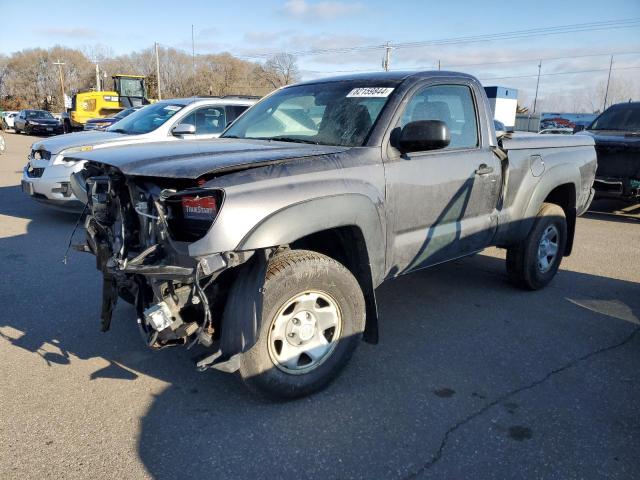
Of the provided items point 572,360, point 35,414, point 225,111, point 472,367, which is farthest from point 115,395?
point 225,111

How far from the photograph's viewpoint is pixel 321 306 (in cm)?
Answer: 316

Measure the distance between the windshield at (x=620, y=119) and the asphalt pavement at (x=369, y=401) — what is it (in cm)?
664

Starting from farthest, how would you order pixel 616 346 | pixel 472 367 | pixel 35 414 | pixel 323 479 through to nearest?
1. pixel 616 346
2. pixel 472 367
3. pixel 35 414
4. pixel 323 479

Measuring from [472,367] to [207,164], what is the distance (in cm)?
228

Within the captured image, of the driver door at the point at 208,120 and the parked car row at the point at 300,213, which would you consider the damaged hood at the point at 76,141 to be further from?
the parked car row at the point at 300,213

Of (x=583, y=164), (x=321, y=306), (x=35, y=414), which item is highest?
(x=583, y=164)

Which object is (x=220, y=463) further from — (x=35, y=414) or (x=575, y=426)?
(x=575, y=426)

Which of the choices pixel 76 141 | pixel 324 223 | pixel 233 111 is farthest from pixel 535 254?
pixel 76 141

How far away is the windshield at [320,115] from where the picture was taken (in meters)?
3.59

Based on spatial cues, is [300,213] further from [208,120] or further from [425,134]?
[208,120]

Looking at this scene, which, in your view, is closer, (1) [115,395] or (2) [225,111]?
(1) [115,395]

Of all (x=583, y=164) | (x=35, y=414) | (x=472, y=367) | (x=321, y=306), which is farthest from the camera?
(x=583, y=164)

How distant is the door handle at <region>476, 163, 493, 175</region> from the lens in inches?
160

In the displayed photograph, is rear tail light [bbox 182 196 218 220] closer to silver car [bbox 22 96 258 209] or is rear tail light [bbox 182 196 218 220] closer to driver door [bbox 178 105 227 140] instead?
silver car [bbox 22 96 258 209]
